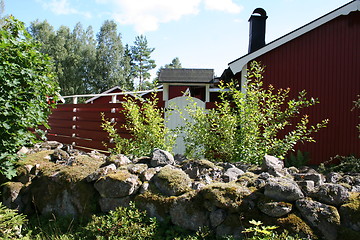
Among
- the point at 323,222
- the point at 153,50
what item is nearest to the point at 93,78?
the point at 153,50

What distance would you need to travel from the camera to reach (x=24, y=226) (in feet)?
11.9

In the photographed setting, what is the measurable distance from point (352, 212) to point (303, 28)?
238 inches

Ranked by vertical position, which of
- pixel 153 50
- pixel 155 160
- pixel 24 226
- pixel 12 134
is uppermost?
pixel 153 50

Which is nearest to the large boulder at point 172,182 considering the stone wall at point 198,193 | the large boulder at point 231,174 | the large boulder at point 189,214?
the stone wall at point 198,193

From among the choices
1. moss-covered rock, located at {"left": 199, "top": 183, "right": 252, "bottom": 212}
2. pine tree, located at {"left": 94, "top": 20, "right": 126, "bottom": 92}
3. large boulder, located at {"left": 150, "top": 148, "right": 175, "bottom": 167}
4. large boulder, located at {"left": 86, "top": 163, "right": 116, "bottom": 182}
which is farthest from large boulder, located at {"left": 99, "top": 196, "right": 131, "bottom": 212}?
pine tree, located at {"left": 94, "top": 20, "right": 126, "bottom": 92}

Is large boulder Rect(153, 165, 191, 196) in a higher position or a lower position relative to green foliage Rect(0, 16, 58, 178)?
lower

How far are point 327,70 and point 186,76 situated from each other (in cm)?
337

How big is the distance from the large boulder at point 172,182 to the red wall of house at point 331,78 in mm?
5086

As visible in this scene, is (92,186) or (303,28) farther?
(303,28)

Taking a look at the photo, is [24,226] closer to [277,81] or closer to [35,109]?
[35,109]

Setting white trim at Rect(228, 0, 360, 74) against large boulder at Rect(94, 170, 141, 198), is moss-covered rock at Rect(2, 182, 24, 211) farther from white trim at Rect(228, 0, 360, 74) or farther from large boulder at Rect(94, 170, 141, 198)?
white trim at Rect(228, 0, 360, 74)

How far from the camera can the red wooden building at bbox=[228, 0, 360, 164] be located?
23.8 ft

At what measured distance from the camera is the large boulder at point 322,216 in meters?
2.37

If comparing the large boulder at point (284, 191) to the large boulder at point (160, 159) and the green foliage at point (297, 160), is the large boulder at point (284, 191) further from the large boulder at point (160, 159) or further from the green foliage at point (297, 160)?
the green foliage at point (297, 160)
